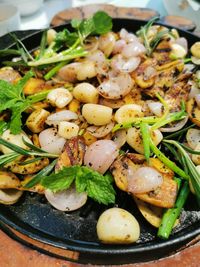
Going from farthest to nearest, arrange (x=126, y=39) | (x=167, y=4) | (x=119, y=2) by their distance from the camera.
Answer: (x=119, y=2) < (x=167, y=4) < (x=126, y=39)

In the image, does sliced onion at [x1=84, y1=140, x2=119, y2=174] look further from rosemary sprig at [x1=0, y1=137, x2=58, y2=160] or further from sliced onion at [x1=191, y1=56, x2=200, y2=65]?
sliced onion at [x1=191, y1=56, x2=200, y2=65]

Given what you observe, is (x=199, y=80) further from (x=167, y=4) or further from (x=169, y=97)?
(x=167, y=4)

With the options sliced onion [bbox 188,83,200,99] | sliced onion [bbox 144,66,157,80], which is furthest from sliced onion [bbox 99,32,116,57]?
sliced onion [bbox 188,83,200,99]

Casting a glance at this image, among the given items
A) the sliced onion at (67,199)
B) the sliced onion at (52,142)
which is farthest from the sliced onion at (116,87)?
the sliced onion at (67,199)

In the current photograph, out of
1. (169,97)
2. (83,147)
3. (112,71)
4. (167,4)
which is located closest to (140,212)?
(83,147)

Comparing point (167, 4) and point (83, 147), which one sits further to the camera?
point (167, 4)

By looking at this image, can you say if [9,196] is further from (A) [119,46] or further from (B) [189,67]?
(B) [189,67]

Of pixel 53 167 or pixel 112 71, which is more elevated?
pixel 112 71
